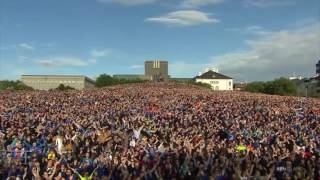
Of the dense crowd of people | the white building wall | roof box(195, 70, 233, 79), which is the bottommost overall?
the dense crowd of people

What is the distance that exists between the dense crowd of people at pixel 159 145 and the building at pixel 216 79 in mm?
124974

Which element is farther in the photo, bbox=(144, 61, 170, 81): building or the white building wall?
the white building wall

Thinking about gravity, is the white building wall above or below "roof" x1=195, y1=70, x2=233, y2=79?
below

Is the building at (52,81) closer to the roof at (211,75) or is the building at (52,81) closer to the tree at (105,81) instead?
the tree at (105,81)

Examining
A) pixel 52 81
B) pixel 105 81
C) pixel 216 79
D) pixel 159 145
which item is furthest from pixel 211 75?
pixel 159 145

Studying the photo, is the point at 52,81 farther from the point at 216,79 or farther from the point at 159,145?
the point at 159,145

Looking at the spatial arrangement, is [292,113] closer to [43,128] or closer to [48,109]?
[48,109]

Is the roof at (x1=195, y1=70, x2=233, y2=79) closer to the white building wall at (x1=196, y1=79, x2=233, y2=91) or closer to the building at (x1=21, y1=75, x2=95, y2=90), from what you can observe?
the white building wall at (x1=196, y1=79, x2=233, y2=91)

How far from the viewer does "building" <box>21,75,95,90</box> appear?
478 feet

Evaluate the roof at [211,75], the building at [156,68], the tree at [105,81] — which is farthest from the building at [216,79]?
the building at [156,68]

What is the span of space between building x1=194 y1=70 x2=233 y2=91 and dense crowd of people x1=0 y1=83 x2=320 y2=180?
125 m

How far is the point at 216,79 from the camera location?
153 meters

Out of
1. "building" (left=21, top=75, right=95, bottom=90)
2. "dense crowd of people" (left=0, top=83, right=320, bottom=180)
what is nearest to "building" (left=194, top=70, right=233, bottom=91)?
"building" (left=21, top=75, right=95, bottom=90)

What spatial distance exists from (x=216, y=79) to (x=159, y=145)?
5407 inches
